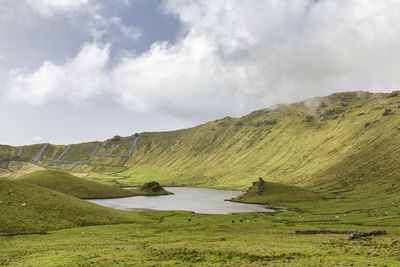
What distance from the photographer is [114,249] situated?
179 ft

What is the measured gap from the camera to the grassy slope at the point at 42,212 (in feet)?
260

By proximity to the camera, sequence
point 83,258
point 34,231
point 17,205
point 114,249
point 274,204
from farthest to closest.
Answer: point 274,204, point 17,205, point 34,231, point 114,249, point 83,258

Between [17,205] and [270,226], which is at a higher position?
[17,205]

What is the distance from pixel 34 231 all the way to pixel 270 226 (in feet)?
234

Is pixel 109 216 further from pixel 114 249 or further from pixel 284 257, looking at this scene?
pixel 284 257

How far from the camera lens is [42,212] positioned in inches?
3575

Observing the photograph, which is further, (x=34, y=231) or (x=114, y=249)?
(x=34, y=231)

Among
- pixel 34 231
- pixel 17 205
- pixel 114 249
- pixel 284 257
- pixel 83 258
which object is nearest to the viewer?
pixel 284 257

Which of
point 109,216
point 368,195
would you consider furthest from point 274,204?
point 109,216

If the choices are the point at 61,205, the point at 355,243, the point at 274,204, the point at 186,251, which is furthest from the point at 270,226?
the point at 274,204

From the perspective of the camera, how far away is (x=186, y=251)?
166ft

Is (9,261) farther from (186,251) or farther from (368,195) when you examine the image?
(368,195)

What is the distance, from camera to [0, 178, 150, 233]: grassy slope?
79.1 metres

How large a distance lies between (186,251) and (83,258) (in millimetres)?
17334
